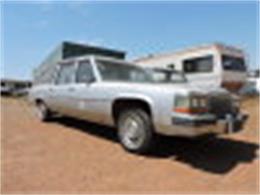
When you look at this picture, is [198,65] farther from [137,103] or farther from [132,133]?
[132,133]

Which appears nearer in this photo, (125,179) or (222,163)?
(125,179)

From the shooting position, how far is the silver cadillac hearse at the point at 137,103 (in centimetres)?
555

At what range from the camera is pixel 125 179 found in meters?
4.97

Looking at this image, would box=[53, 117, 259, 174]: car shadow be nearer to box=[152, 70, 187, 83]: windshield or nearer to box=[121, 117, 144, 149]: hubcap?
box=[121, 117, 144, 149]: hubcap

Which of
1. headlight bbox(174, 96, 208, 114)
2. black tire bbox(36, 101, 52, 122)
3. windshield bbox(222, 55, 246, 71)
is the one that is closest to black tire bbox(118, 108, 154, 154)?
headlight bbox(174, 96, 208, 114)

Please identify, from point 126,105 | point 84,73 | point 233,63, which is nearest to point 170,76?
point 84,73

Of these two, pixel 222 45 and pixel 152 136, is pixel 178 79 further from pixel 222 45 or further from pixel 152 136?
pixel 222 45

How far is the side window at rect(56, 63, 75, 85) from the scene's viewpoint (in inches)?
327

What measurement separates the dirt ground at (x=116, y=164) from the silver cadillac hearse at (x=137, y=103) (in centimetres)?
48

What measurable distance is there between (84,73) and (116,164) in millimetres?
2676

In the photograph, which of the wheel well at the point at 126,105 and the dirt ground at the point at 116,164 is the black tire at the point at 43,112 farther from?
the wheel well at the point at 126,105

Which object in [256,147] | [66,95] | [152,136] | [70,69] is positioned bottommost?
[256,147]

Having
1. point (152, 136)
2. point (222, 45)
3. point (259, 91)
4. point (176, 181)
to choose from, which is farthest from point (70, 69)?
point (259, 91)

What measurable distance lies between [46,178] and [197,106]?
7.80 ft
